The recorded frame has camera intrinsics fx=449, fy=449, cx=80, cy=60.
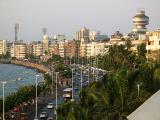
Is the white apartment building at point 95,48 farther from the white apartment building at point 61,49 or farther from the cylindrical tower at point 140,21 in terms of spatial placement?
the white apartment building at point 61,49

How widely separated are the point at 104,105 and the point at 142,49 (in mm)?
51373

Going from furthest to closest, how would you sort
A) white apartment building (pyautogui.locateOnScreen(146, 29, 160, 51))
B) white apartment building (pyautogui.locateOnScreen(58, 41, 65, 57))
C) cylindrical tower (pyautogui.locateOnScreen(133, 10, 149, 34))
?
1. white apartment building (pyautogui.locateOnScreen(58, 41, 65, 57))
2. cylindrical tower (pyautogui.locateOnScreen(133, 10, 149, 34))
3. white apartment building (pyautogui.locateOnScreen(146, 29, 160, 51))

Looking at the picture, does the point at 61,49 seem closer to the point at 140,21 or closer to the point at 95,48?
the point at 95,48

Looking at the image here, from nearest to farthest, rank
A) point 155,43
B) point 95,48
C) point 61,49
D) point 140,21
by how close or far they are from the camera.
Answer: point 155,43, point 140,21, point 95,48, point 61,49

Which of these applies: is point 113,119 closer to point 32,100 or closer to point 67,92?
point 32,100

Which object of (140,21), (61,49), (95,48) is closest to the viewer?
(140,21)

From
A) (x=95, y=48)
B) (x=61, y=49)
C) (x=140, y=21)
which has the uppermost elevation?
(x=140, y=21)

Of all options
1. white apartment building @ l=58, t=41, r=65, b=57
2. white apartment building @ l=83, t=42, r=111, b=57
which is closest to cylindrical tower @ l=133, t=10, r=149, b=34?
white apartment building @ l=83, t=42, r=111, b=57

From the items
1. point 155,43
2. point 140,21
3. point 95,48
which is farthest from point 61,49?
point 155,43

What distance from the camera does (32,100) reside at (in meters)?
46.2

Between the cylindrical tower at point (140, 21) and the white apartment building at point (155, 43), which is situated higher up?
the cylindrical tower at point (140, 21)

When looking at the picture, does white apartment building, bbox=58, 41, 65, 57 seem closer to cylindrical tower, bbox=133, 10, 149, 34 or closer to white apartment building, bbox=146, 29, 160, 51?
cylindrical tower, bbox=133, 10, 149, 34

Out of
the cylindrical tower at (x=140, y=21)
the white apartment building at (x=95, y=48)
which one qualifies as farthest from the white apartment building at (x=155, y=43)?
the cylindrical tower at (x=140, y=21)

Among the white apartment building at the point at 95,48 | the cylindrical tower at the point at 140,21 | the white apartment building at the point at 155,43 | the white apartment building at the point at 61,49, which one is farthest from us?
the white apartment building at the point at 61,49
